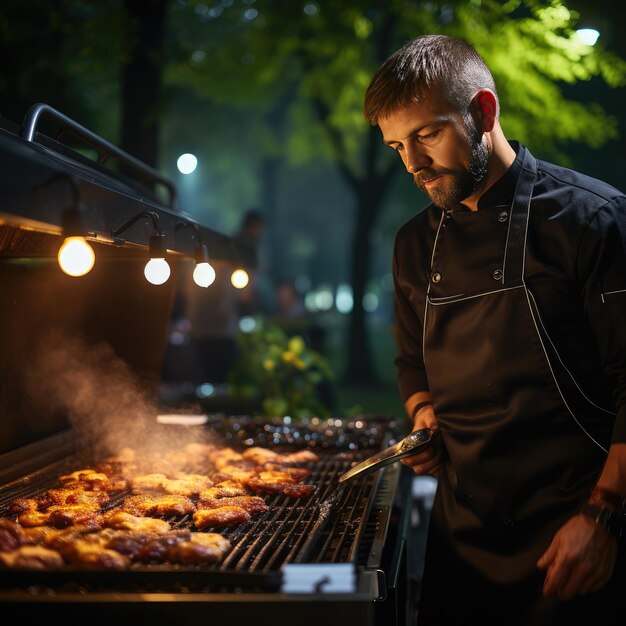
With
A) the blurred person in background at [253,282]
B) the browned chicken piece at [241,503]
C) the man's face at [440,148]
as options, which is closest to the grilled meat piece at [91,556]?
the browned chicken piece at [241,503]

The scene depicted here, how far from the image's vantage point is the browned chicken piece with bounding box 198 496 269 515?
3.26 m

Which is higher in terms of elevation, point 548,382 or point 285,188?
point 285,188

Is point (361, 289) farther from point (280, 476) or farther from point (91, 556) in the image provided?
point (91, 556)

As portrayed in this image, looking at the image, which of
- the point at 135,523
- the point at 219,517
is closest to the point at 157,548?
the point at 135,523

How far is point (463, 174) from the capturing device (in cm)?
280

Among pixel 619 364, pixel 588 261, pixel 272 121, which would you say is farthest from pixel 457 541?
pixel 272 121

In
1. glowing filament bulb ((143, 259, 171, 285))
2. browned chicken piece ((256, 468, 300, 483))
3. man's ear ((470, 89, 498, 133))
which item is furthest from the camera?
browned chicken piece ((256, 468, 300, 483))

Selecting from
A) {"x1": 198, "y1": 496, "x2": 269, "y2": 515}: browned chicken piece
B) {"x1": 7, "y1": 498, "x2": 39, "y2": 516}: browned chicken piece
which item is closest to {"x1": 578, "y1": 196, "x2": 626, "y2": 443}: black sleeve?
{"x1": 198, "y1": 496, "x2": 269, "y2": 515}: browned chicken piece

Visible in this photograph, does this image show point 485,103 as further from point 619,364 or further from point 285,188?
point 285,188

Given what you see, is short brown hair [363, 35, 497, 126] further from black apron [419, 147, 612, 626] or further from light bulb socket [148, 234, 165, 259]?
light bulb socket [148, 234, 165, 259]

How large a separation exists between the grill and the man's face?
99 cm

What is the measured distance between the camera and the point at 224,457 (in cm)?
411

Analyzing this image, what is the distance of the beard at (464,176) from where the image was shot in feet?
9.16

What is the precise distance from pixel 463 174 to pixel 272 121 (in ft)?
76.3
